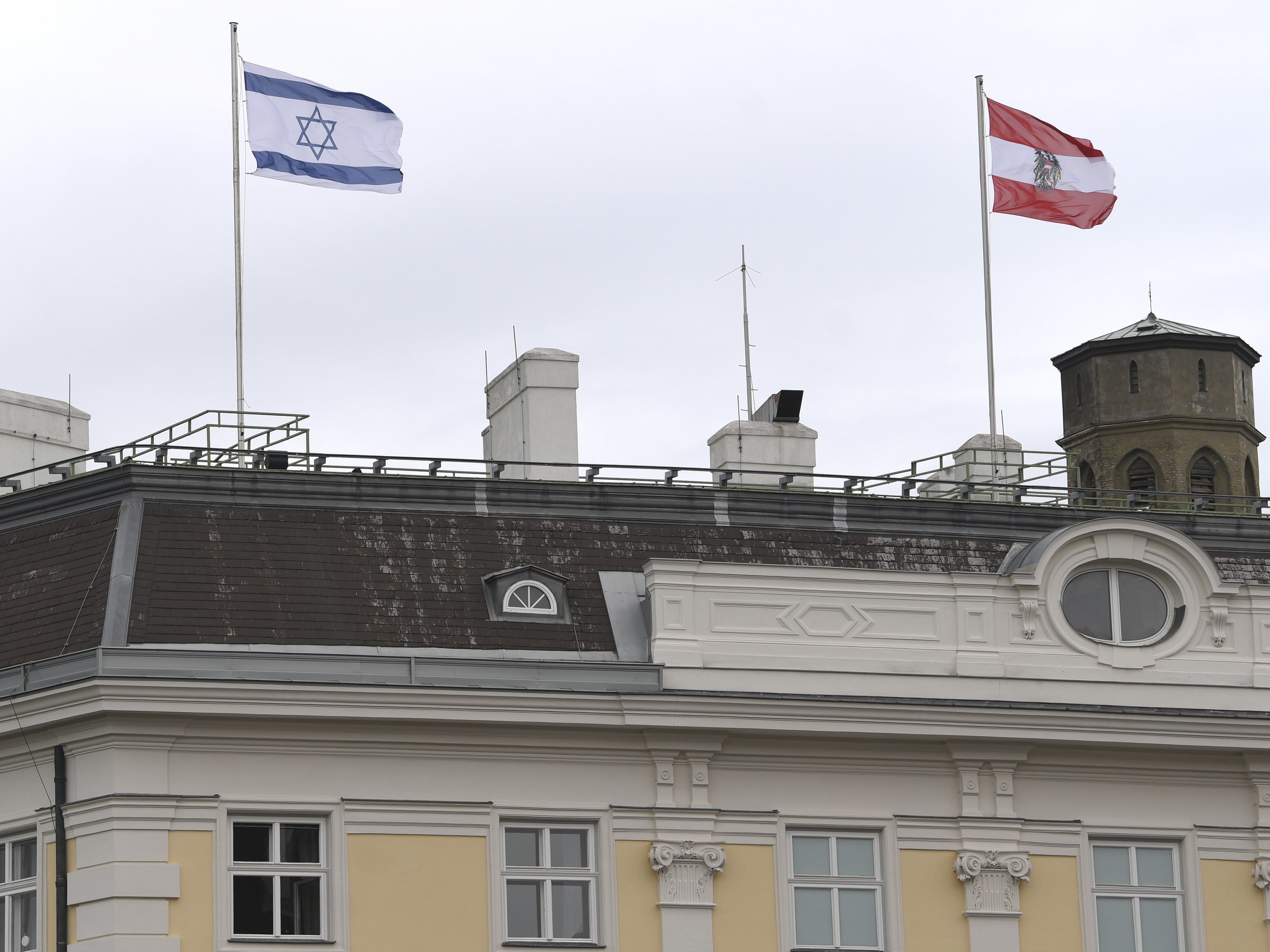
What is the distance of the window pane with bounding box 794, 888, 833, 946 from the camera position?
33.5 m

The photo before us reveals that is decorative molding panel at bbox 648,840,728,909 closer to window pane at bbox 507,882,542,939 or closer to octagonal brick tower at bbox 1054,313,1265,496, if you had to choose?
window pane at bbox 507,882,542,939

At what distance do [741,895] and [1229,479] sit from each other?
4105cm

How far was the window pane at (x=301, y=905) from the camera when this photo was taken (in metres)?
31.8

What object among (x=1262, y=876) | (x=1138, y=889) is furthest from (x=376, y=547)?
(x=1262, y=876)

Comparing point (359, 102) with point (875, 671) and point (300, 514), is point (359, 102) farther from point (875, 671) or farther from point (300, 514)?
point (875, 671)

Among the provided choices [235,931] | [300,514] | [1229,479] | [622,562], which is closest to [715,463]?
[622,562]

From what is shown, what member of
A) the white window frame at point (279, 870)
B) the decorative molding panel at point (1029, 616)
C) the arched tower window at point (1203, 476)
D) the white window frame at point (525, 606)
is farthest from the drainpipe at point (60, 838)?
the arched tower window at point (1203, 476)

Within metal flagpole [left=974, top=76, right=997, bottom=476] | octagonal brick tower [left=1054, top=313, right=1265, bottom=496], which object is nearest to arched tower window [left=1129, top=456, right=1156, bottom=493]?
octagonal brick tower [left=1054, top=313, right=1265, bottom=496]

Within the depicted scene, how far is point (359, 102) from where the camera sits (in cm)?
3953

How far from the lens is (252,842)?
31922 mm

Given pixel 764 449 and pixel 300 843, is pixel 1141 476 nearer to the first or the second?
pixel 764 449

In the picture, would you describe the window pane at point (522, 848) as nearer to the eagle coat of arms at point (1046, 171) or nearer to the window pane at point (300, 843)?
the window pane at point (300, 843)

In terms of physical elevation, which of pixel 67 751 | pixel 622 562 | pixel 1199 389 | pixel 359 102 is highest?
pixel 1199 389

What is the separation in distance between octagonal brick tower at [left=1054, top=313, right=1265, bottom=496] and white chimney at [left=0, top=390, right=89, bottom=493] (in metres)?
35.1
